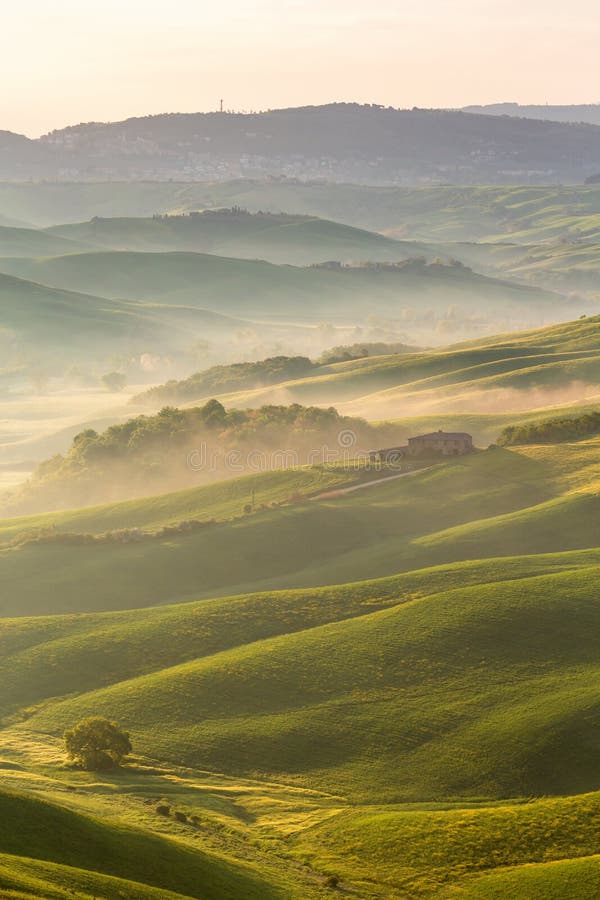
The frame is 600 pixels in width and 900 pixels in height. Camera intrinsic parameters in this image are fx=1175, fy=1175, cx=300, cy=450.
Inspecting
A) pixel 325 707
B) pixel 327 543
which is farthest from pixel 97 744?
pixel 327 543

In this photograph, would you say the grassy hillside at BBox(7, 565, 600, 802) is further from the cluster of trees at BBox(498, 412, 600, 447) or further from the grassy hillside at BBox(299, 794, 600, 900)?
the cluster of trees at BBox(498, 412, 600, 447)

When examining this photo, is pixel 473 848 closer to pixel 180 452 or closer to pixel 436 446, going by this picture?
pixel 436 446

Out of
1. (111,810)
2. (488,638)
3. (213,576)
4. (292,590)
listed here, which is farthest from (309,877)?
(213,576)

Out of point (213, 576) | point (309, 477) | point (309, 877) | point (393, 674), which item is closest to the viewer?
point (309, 877)

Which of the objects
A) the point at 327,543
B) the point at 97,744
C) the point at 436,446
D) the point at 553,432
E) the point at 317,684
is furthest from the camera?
the point at 553,432

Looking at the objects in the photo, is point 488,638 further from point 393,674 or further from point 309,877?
point 309,877

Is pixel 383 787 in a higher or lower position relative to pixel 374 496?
lower

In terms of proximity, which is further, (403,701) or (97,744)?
(403,701)
